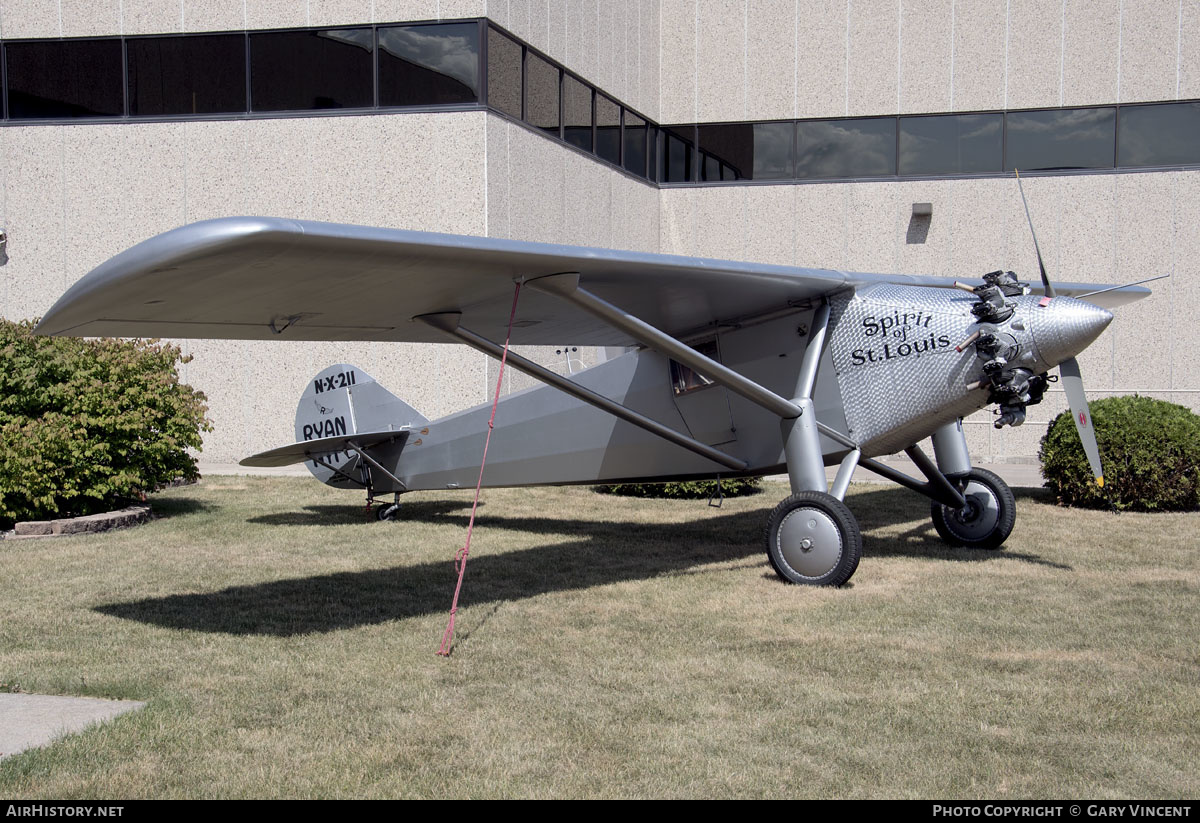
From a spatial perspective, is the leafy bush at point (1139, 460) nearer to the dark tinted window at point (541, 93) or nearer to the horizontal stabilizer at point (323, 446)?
the horizontal stabilizer at point (323, 446)

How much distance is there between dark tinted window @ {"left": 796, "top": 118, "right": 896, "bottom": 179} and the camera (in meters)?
19.4

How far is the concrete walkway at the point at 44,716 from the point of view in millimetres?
4570

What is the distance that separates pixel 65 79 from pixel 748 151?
39.3ft

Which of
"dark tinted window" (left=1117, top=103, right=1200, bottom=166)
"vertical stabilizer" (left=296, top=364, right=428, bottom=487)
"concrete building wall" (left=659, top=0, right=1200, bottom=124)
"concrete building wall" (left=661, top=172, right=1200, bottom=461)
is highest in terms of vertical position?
"concrete building wall" (left=659, top=0, right=1200, bottom=124)

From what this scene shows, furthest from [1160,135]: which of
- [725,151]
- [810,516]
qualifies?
[810,516]

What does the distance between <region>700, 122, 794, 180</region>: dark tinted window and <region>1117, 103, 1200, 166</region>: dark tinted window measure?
5.93m

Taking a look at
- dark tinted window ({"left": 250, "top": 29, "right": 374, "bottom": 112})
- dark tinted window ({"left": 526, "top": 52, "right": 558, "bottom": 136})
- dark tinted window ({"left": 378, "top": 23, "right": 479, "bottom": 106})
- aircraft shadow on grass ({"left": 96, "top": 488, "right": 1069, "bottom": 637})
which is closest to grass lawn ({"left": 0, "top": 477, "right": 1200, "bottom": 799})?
aircraft shadow on grass ({"left": 96, "top": 488, "right": 1069, "bottom": 637})

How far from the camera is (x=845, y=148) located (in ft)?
64.2

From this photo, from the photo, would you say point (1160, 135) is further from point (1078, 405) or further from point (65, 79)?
point (65, 79)

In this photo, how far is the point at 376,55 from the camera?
50.2ft

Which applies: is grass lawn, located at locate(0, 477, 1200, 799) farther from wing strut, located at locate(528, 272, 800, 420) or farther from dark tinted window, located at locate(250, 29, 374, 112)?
dark tinted window, located at locate(250, 29, 374, 112)

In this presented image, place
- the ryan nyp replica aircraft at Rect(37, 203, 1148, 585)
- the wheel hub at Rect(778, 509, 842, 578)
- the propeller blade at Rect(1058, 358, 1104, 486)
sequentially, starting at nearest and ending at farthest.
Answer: the ryan nyp replica aircraft at Rect(37, 203, 1148, 585)
the wheel hub at Rect(778, 509, 842, 578)
the propeller blade at Rect(1058, 358, 1104, 486)

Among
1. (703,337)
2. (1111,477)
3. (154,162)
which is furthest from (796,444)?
(154,162)

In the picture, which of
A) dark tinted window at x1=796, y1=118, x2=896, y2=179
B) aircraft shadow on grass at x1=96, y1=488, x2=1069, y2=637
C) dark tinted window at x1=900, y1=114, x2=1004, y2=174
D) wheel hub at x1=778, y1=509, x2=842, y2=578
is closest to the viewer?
aircraft shadow on grass at x1=96, y1=488, x2=1069, y2=637
